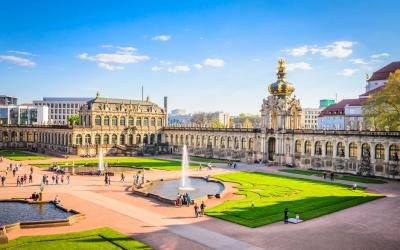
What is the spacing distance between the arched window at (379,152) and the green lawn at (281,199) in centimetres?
1526

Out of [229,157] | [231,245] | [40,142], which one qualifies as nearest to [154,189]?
[231,245]

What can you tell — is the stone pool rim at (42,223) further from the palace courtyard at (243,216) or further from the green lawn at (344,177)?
the green lawn at (344,177)

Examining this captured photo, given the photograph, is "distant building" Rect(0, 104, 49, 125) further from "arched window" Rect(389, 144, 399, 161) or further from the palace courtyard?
"arched window" Rect(389, 144, 399, 161)

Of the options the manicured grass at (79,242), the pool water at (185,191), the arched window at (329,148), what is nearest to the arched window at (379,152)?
the arched window at (329,148)

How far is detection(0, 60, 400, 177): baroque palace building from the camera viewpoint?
67875 millimetres

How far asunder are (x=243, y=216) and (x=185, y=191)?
1479 cm

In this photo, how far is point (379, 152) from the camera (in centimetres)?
6525

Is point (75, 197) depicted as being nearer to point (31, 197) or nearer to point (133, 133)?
point (31, 197)

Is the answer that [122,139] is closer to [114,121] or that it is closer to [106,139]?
[106,139]

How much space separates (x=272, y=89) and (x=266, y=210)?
5045 centimetres

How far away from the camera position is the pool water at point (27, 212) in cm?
3362

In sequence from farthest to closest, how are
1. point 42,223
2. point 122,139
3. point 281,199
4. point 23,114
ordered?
point 23,114
point 122,139
point 281,199
point 42,223

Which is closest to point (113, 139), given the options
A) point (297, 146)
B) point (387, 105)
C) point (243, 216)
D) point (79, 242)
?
point (297, 146)

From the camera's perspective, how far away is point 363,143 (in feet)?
221
